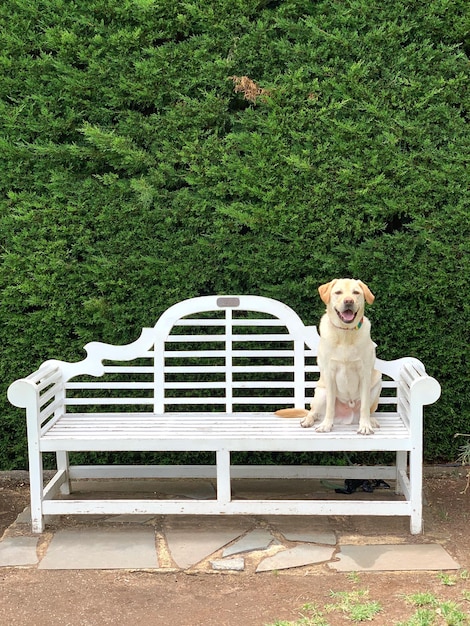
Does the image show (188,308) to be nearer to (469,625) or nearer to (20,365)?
(20,365)

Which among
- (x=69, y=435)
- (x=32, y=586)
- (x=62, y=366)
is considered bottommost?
(x=32, y=586)

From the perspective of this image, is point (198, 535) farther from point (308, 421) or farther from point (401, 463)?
point (401, 463)

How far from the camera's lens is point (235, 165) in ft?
16.6

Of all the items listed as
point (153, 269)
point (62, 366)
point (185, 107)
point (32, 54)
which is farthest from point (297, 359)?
point (32, 54)

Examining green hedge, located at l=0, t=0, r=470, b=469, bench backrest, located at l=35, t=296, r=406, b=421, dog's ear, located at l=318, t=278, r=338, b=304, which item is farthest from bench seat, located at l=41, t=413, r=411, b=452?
green hedge, located at l=0, t=0, r=470, b=469

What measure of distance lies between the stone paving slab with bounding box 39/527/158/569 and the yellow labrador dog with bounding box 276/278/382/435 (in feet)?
3.81

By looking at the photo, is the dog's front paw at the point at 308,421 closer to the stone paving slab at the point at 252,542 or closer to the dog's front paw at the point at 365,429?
the dog's front paw at the point at 365,429

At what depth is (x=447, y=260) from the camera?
5031 millimetres

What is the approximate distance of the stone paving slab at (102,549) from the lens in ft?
12.5

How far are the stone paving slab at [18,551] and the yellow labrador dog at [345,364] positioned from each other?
5.52ft

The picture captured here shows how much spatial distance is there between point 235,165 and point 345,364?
5.42 feet

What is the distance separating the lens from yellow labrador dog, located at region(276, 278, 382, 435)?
4184mm

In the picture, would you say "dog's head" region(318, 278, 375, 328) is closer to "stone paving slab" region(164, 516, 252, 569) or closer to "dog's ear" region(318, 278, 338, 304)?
"dog's ear" region(318, 278, 338, 304)

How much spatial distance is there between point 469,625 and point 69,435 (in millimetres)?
2312
